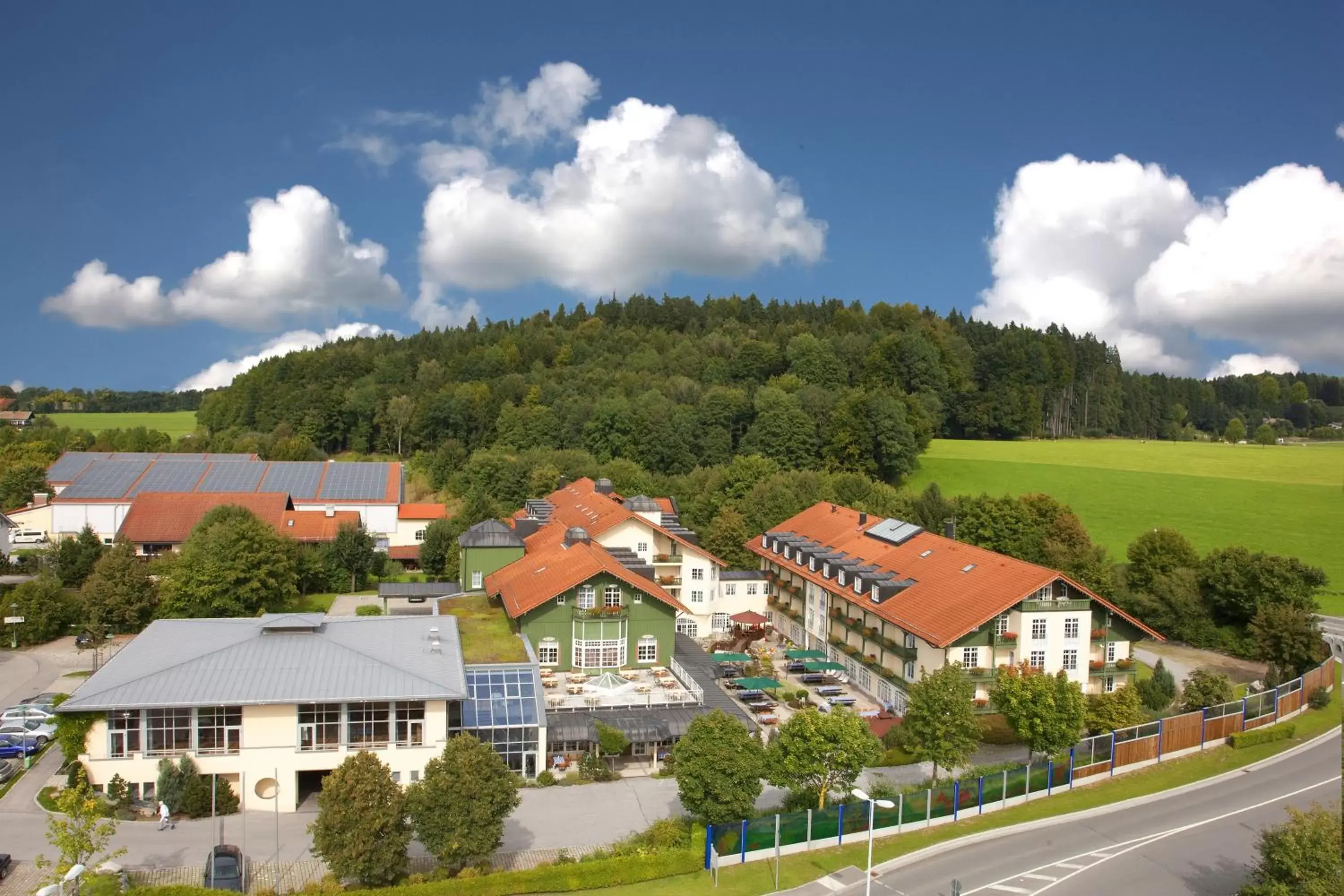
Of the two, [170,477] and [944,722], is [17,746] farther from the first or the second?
[170,477]

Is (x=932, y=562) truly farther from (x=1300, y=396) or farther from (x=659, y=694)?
(x=1300, y=396)

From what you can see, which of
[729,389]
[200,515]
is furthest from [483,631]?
[729,389]

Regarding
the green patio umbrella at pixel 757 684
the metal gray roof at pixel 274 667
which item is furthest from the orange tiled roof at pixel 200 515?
the green patio umbrella at pixel 757 684

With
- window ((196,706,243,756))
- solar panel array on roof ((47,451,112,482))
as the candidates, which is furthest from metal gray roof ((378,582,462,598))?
solar panel array on roof ((47,451,112,482))

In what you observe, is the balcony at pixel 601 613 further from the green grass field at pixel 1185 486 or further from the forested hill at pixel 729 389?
the forested hill at pixel 729 389

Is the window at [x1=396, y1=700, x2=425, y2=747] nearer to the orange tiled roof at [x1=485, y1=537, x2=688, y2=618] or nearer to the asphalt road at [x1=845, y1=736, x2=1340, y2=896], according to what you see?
the orange tiled roof at [x1=485, y1=537, x2=688, y2=618]

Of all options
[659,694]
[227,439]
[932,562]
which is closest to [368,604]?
[659,694]
